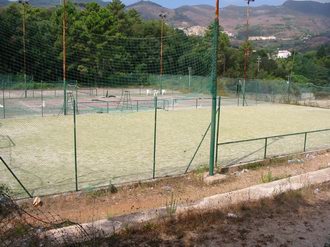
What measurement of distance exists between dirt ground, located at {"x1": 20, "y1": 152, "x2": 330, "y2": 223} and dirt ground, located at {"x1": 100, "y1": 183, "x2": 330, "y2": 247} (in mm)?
1342

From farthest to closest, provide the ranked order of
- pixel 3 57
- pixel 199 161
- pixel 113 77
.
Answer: pixel 113 77
pixel 3 57
pixel 199 161

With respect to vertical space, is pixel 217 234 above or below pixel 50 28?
below

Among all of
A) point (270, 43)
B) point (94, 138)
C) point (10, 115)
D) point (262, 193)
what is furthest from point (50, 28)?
point (270, 43)

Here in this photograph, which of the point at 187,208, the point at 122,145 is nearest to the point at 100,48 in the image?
the point at 122,145

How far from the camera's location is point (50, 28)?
5262cm

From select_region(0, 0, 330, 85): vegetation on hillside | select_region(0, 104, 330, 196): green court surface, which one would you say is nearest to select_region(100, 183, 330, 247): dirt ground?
select_region(0, 104, 330, 196): green court surface

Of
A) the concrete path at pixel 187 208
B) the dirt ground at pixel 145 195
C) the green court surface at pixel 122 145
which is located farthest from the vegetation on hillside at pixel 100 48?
the concrete path at pixel 187 208

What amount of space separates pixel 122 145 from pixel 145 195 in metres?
6.85

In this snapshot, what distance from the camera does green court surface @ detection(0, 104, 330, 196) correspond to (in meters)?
11.4

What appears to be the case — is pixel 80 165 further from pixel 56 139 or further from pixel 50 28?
pixel 50 28

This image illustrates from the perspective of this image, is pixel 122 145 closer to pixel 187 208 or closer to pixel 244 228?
pixel 187 208

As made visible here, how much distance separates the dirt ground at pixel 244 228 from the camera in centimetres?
559

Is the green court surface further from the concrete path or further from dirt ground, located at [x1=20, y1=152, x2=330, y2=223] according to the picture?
the concrete path

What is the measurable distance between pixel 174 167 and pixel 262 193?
4.87 meters
